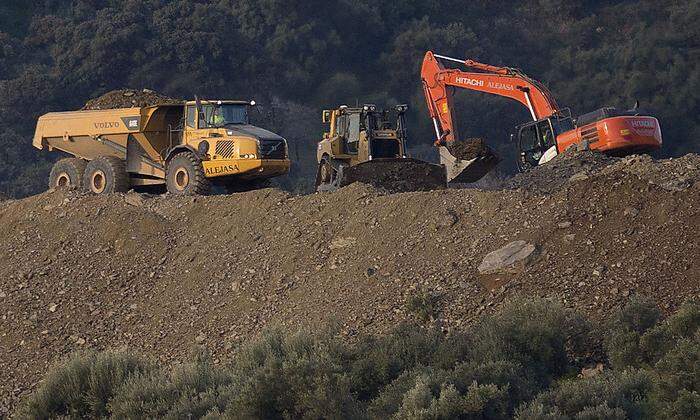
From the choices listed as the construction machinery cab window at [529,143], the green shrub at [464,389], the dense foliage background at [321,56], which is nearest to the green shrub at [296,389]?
the green shrub at [464,389]

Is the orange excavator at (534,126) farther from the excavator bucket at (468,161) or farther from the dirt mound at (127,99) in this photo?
the dirt mound at (127,99)

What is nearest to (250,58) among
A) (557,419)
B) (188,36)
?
(188,36)

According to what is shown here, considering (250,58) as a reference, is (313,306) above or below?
below

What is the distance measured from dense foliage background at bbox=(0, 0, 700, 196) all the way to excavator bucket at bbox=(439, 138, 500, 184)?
16.4m

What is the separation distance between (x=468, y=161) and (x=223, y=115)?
585cm

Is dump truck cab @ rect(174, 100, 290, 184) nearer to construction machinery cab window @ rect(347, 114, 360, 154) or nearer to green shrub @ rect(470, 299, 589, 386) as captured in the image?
construction machinery cab window @ rect(347, 114, 360, 154)

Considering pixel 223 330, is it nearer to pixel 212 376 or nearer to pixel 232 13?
pixel 212 376

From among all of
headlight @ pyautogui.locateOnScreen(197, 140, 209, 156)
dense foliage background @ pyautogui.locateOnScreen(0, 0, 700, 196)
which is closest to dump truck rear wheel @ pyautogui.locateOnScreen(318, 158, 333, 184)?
headlight @ pyautogui.locateOnScreen(197, 140, 209, 156)

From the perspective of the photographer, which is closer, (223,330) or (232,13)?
(223,330)

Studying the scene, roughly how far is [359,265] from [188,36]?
33.3m

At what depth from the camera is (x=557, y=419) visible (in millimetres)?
13086

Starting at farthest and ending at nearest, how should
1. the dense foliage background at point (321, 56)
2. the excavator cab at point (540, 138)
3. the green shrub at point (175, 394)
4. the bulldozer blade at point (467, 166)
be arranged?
the dense foliage background at point (321, 56) < the excavator cab at point (540, 138) < the bulldozer blade at point (467, 166) < the green shrub at point (175, 394)

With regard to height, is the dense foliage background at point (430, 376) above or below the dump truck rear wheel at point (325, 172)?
below

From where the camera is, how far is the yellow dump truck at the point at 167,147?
24.0 metres
